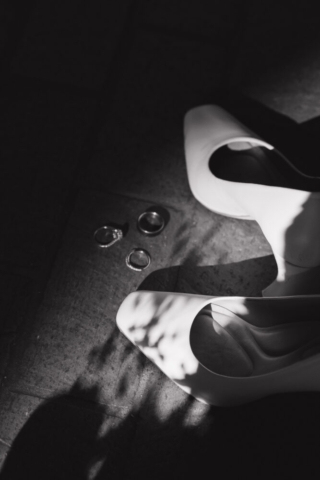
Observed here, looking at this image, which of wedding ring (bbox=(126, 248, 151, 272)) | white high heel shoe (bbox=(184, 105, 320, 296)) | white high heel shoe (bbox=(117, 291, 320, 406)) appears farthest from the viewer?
wedding ring (bbox=(126, 248, 151, 272))

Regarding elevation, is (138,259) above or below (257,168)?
below

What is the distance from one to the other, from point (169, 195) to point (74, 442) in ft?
2.31

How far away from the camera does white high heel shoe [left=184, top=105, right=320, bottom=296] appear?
1208 millimetres

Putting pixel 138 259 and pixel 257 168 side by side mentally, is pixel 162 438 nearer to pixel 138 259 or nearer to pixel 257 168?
pixel 138 259

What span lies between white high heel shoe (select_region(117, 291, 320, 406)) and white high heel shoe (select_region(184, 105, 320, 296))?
102 mm

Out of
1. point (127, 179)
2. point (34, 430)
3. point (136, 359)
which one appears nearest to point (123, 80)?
point (127, 179)

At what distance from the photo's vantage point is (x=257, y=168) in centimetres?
143

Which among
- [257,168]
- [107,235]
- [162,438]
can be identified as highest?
[257,168]

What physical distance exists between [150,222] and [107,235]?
0.41 ft

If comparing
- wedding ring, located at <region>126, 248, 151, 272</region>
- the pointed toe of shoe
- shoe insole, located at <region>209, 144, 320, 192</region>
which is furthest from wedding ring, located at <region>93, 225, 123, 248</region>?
shoe insole, located at <region>209, 144, 320, 192</region>

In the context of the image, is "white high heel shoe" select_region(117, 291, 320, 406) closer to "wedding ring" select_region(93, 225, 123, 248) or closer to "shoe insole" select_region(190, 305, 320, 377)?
"shoe insole" select_region(190, 305, 320, 377)

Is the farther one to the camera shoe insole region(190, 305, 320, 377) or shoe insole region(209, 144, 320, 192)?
shoe insole region(209, 144, 320, 192)

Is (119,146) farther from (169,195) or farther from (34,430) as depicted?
(34,430)

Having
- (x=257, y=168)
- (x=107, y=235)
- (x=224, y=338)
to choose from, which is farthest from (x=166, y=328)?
(x=257, y=168)
